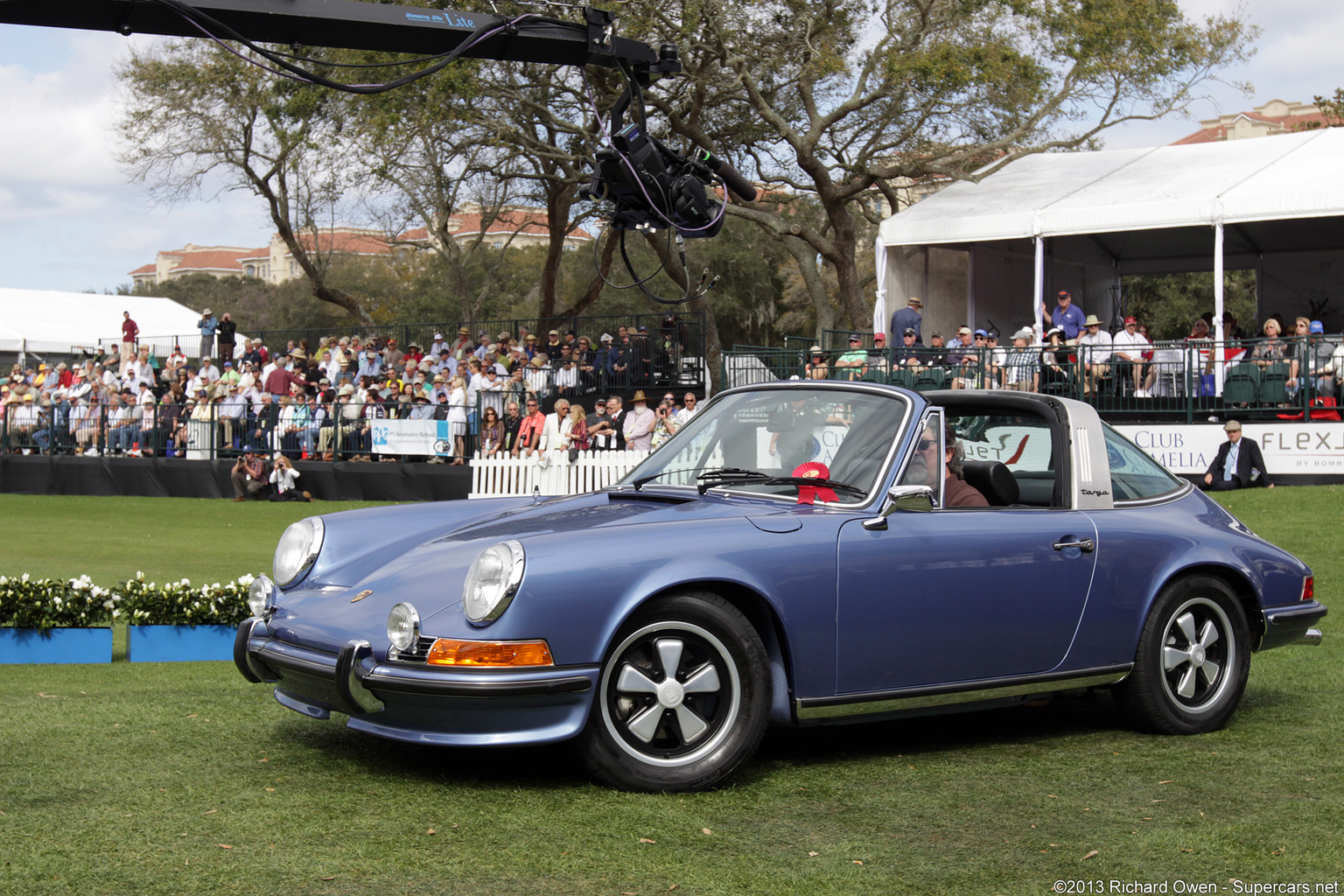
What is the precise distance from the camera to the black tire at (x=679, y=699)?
4629 millimetres

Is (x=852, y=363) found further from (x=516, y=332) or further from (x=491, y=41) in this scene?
(x=516, y=332)

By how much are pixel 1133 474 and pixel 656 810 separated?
3081 mm

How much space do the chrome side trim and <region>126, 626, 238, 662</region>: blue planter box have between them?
431 centimetres

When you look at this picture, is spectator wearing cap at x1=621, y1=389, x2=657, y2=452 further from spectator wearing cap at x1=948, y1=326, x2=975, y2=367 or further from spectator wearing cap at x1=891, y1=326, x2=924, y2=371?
spectator wearing cap at x1=948, y1=326, x2=975, y2=367

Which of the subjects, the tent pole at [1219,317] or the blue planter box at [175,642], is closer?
the blue planter box at [175,642]

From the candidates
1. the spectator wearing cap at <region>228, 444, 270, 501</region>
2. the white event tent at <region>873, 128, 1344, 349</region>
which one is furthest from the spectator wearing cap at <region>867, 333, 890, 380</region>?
the spectator wearing cap at <region>228, 444, 270, 501</region>

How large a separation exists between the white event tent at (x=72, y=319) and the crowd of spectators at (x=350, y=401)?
14255 millimetres

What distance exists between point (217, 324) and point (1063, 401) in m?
31.8

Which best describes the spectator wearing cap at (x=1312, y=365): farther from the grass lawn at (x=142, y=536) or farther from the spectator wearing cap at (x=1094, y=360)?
the grass lawn at (x=142, y=536)

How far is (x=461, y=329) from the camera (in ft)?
99.9

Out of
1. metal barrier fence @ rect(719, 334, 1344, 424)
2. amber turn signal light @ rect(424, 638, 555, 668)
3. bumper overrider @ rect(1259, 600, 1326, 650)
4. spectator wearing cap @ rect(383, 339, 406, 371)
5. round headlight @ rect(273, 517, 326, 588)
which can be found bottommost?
bumper overrider @ rect(1259, 600, 1326, 650)

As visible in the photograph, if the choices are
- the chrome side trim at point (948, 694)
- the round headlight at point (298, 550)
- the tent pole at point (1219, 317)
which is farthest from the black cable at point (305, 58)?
the tent pole at point (1219, 317)

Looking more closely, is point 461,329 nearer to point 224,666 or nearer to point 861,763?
point 224,666

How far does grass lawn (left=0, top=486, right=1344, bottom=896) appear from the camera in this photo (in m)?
3.77
